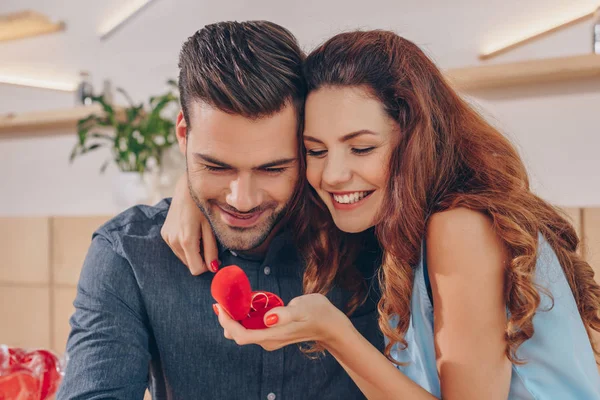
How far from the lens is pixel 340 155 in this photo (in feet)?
3.25

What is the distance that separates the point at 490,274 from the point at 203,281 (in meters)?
0.58

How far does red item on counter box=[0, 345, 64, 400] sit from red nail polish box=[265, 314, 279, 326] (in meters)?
0.46

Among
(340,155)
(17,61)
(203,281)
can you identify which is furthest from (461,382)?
(17,61)

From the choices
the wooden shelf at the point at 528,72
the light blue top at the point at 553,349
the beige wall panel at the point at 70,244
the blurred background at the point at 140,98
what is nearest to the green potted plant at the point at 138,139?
the blurred background at the point at 140,98

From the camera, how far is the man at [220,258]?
105cm

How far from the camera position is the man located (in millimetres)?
1051

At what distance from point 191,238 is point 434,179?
0.48m

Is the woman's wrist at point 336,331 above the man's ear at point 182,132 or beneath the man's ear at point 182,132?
beneath

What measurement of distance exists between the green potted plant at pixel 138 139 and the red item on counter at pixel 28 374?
1096 mm

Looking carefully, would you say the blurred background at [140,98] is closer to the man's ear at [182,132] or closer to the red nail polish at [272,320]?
the man's ear at [182,132]

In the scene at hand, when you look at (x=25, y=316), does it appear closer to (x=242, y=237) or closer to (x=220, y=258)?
(x=220, y=258)

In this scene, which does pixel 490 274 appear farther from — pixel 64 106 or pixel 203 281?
pixel 64 106

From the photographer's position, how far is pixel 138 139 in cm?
225

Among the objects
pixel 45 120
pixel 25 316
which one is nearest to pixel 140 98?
pixel 45 120
